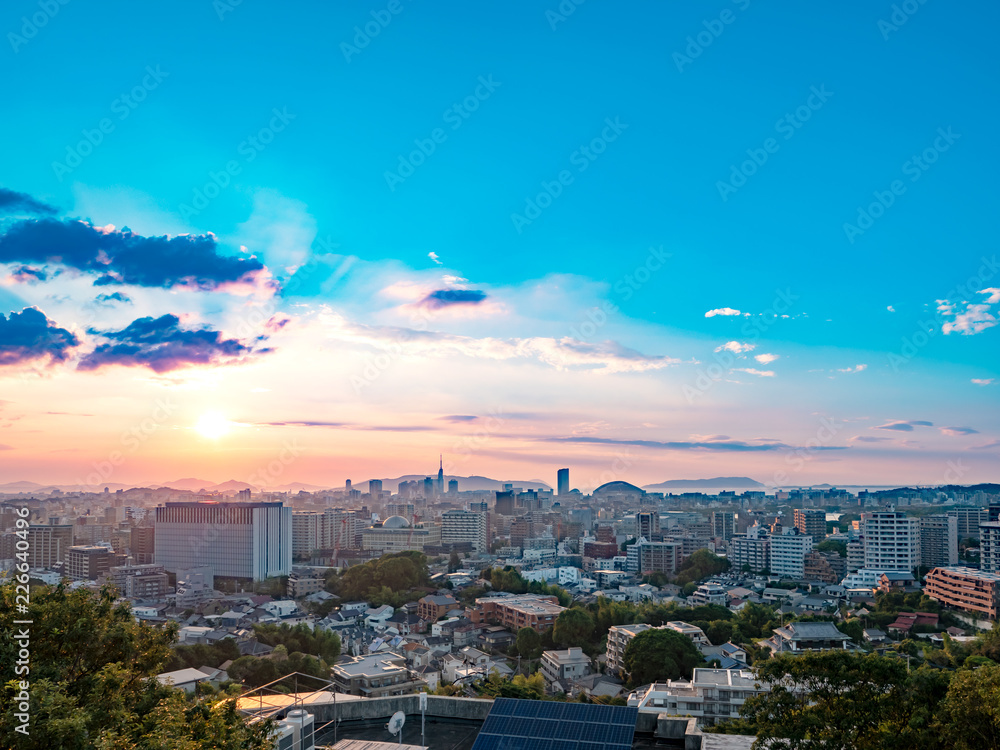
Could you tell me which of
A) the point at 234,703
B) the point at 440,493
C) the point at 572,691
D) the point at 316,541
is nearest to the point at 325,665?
the point at 572,691

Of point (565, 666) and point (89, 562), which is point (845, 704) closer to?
point (565, 666)

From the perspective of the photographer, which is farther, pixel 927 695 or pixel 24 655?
pixel 927 695

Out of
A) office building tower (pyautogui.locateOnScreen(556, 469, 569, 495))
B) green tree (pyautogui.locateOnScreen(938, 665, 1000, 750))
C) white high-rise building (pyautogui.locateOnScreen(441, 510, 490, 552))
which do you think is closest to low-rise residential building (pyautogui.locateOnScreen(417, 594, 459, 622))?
green tree (pyautogui.locateOnScreen(938, 665, 1000, 750))

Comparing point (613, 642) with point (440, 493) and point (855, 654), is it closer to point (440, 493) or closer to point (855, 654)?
point (855, 654)

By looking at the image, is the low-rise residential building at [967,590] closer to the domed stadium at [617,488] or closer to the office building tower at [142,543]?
the office building tower at [142,543]

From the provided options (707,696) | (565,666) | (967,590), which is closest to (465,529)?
(967,590)

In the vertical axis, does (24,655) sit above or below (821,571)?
above

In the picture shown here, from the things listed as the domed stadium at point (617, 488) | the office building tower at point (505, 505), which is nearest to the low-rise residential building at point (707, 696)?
the office building tower at point (505, 505)

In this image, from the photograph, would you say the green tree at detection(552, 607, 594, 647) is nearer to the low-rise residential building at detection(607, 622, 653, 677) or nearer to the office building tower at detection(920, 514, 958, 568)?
the low-rise residential building at detection(607, 622, 653, 677)
